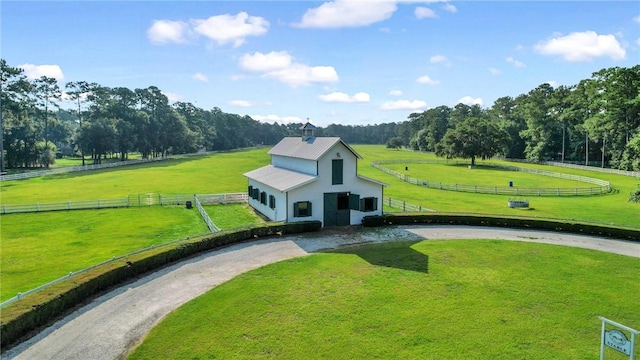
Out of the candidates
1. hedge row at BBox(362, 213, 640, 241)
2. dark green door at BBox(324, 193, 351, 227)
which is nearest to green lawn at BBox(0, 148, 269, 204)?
dark green door at BBox(324, 193, 351, 227)

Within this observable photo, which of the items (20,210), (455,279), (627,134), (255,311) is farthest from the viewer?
(627,134)

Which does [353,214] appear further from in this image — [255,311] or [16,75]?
[16,75]

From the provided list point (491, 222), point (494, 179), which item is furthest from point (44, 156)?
point (494, 179)

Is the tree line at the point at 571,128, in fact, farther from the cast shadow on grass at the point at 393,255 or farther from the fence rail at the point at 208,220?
the fence rail at the point at 208,220

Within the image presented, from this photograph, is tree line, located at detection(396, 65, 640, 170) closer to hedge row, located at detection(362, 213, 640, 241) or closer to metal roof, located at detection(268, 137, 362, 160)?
hedge row, located at detection(362, 213, 640, 241)

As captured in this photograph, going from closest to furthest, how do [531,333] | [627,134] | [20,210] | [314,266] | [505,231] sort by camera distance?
[531,333] < [314,266] < [505,231] < [20,210] < [627,134]

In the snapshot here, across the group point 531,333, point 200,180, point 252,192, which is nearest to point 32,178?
point 200,180
